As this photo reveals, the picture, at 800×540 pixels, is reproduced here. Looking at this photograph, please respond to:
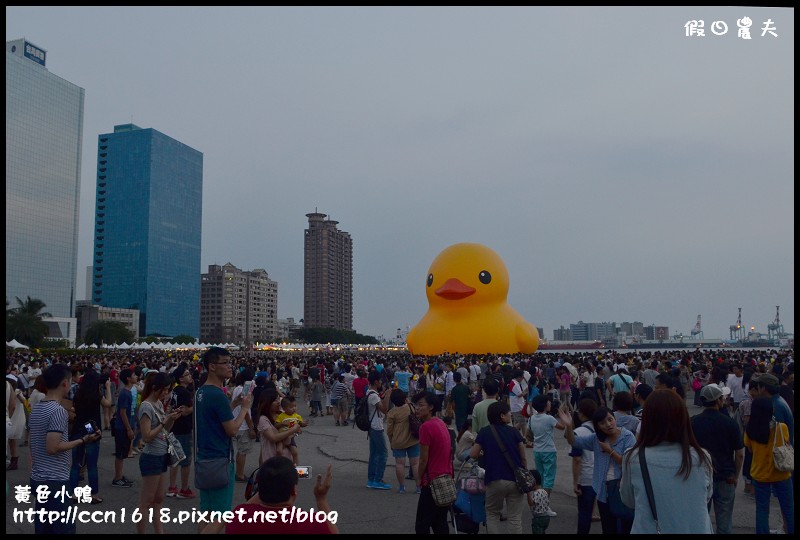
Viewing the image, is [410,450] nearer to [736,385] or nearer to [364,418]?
[364,418]

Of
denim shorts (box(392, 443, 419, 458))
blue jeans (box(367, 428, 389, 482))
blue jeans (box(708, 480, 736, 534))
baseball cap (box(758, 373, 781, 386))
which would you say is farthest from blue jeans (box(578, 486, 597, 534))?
blue jeans (box(367, 428, 389, 482))

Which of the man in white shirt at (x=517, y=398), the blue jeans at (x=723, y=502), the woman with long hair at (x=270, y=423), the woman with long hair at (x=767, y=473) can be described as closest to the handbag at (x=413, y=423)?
the woman with long hair at (x=270, y=423)

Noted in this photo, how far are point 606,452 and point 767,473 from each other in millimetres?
1709

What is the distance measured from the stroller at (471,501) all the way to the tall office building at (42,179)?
93.7 metres

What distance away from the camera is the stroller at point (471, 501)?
491 cm

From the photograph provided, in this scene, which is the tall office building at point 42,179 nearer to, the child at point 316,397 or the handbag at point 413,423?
the child at point 316,397

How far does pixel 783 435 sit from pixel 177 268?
115413 millimetres

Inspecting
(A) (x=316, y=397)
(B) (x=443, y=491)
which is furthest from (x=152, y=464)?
(A) (x=316, y=397)

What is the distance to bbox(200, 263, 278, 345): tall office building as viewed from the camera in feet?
431

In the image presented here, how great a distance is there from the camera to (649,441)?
3.18 meters

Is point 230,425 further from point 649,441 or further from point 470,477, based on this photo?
point 649,441

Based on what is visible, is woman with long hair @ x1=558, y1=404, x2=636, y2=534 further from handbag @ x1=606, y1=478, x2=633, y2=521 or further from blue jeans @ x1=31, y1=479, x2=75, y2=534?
blue jeans @ x1=31, y1=479, x2=75, y2=534

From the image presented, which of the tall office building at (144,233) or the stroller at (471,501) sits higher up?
the tall office building at (144,233)

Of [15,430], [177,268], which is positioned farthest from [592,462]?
[177,268]
